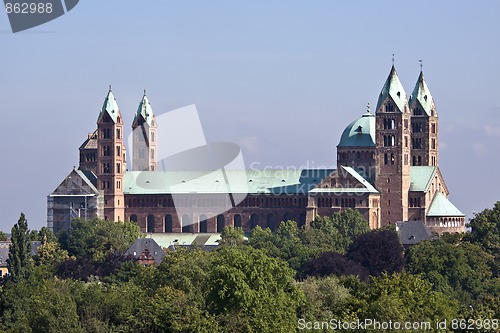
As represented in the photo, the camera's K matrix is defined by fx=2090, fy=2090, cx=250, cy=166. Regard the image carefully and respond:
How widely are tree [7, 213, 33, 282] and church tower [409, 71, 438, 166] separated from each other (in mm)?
→ 50386

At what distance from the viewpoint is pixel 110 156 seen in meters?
195

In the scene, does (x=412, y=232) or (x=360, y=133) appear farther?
(x=360, y=133)

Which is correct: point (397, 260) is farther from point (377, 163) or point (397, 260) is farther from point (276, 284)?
point (276, 284)

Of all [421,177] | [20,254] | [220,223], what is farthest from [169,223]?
[20,254]

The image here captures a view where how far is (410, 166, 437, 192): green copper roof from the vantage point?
18462 cm

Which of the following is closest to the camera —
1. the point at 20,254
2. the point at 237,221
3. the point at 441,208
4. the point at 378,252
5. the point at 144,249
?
the point at 20,254

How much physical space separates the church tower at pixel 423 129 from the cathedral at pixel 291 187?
93 millimetres

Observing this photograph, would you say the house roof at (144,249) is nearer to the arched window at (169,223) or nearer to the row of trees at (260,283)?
the row of trees at (260,283)

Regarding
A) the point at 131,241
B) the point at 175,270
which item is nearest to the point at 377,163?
the point at 131,241

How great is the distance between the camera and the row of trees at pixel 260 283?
9650 centimetres

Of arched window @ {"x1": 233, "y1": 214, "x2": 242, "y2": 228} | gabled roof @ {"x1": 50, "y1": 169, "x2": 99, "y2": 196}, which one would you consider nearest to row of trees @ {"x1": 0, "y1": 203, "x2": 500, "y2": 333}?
gabled roof @ {"x1": 50, "y1": 169, "x2": 99, "y2": 196}

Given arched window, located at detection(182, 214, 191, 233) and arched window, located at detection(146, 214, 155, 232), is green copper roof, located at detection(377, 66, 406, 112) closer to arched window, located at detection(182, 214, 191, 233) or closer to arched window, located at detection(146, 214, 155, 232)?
arched window, located at detection(182, 214, 191, 233)

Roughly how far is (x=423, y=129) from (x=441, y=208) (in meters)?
11.8

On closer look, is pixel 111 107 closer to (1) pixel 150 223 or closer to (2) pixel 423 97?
(1) pixel 150 223
